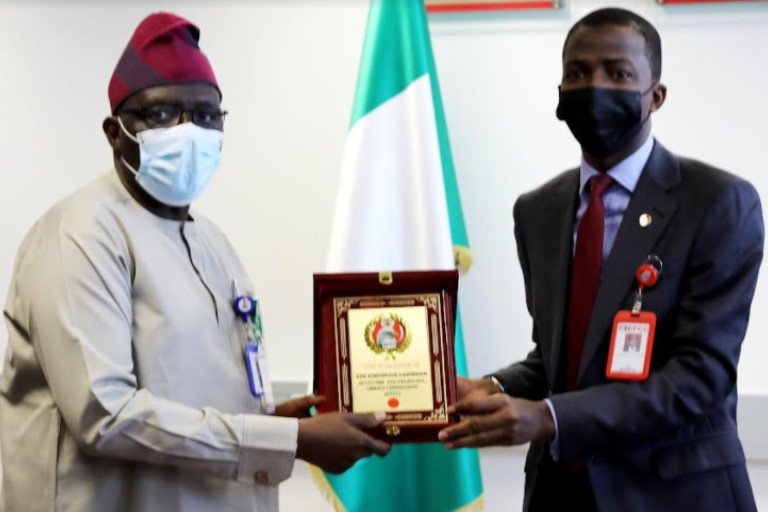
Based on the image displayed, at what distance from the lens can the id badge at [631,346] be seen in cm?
212

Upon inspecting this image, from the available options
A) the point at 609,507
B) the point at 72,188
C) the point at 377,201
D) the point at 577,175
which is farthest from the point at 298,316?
the point at 609,507

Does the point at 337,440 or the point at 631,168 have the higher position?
the point at 631,168

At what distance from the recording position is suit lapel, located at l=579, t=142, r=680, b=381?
2.16 metres

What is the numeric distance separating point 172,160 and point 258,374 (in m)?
0.46

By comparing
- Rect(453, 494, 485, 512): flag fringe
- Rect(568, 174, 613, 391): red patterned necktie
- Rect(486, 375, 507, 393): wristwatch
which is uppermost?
Rect(568, 174, 613, 391): red patterned necktie

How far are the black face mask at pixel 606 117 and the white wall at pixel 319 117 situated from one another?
146 cm

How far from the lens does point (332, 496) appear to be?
3.52 m

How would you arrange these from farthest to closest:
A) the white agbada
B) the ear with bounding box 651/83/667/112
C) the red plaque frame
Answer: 1. the ear with bounding box 651/83/667/112
2. the red plaque frame
3. the white agbada

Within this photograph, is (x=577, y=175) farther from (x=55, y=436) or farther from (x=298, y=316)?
(x=298, y=316)

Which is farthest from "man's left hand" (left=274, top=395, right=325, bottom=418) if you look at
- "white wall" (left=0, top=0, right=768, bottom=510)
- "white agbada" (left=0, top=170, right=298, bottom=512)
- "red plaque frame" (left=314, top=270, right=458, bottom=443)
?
"white wall" (left=0, top=0, right=768, bottom=510)

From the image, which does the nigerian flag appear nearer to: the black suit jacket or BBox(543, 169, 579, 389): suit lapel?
BBox(543, 169, 579, 389): suit lapel

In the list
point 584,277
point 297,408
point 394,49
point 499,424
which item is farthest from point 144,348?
point 394,49

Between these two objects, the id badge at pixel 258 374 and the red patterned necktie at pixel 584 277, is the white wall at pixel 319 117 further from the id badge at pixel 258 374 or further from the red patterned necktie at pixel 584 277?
the id badge at pixel 258 374

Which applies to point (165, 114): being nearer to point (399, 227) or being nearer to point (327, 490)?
point (399, 227)
